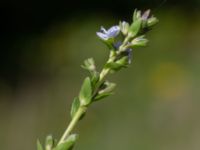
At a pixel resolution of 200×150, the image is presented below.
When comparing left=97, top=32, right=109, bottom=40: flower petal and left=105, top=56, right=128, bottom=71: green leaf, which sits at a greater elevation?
left=97, top=32, right=109, bottom=40: flower petal

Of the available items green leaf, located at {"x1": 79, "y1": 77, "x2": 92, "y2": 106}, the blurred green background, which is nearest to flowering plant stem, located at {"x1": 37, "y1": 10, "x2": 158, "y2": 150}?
green leaf, located at {"x1": 79, "y1": 77, "x2": 92, "y2": 106}

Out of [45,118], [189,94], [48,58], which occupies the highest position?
[48,58]

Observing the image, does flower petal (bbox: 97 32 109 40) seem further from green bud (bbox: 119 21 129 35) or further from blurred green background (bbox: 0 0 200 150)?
blurred green background (bbox: 0 0 200 150)

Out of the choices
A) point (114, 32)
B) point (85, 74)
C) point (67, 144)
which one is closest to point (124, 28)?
point (114, 32)

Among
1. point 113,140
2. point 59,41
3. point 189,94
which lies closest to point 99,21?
point 59,41

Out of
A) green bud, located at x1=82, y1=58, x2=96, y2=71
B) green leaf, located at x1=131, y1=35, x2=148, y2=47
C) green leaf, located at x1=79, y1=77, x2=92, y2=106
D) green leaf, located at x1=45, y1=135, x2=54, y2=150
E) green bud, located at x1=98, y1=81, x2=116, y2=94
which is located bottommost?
green leaf, located at x1=45, y1=135, x2=54, y2=150

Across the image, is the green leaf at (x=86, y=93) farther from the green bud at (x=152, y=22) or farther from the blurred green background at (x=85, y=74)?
the blurred green background at (x=85, y=74)

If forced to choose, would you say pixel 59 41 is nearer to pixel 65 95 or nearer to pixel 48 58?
pixel 48 58

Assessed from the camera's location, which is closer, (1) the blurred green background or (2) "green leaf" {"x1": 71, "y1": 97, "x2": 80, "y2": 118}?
(2) "green leaf" {"x1": 71, "y1": 97, "x2": 80, "y2": 118}
